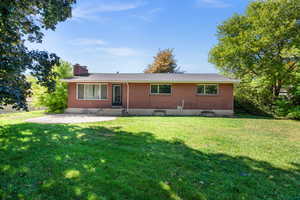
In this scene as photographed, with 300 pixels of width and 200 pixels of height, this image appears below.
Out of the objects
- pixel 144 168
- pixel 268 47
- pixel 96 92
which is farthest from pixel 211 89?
pixel 144 168

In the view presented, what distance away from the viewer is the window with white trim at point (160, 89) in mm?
12562

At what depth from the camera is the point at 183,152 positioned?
430 cm

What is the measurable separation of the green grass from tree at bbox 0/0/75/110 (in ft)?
4.87

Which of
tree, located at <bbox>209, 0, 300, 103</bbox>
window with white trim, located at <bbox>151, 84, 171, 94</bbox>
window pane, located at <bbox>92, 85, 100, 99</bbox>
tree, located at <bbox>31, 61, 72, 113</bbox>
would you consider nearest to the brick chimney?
tree, located at <bbox>31, 61, 72, 113</bbox>

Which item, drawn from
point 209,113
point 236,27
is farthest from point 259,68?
point 209,113

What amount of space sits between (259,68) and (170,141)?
13.6 meters

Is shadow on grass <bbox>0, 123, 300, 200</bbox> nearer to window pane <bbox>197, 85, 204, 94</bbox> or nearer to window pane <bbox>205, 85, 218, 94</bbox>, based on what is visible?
window pane <bbox>197, 85, 204, 94</bbox>

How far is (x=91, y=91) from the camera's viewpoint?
42.1 ft

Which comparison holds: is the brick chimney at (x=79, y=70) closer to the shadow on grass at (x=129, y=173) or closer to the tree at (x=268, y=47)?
the shadow on grass at (x=129, y=173)

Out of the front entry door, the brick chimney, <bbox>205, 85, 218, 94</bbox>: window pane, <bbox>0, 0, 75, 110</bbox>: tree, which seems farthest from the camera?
the brick chimney

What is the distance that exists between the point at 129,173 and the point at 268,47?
54.3 feet

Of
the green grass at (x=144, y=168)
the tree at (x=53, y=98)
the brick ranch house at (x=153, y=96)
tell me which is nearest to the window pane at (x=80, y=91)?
the brick ranch house at (x=153, y=96)

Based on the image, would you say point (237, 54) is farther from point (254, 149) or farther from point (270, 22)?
point (254, 149)

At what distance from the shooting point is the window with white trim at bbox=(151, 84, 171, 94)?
41.2ft
